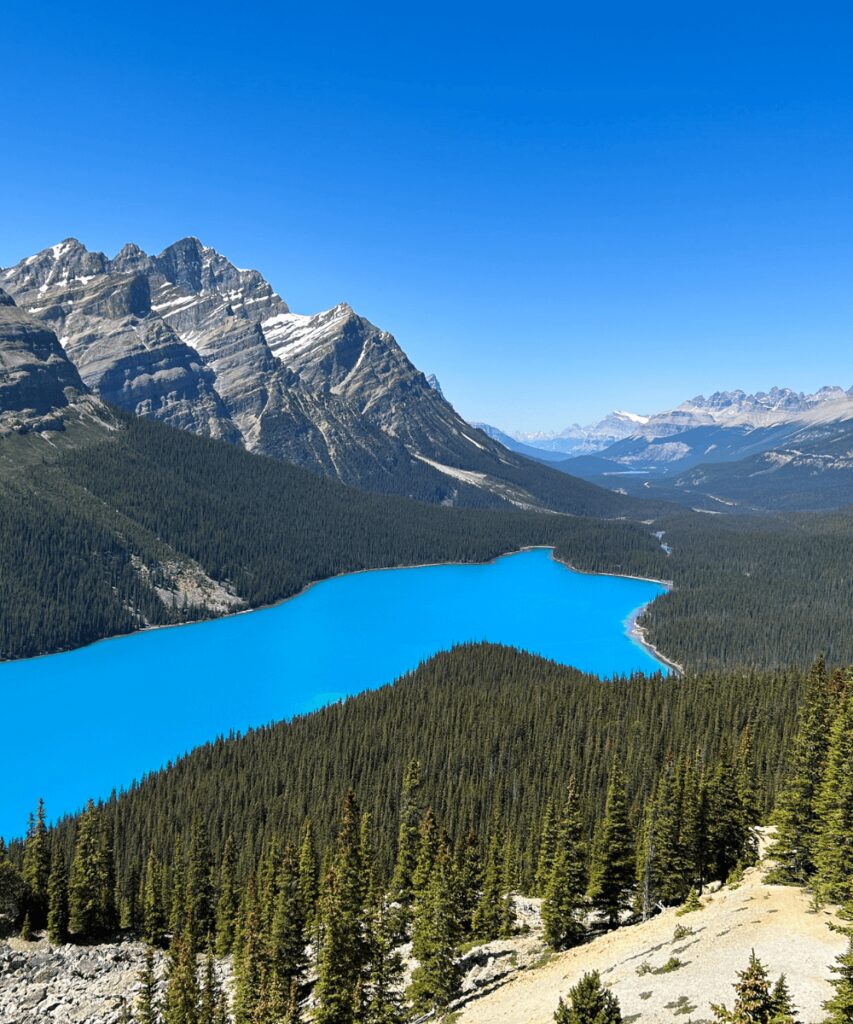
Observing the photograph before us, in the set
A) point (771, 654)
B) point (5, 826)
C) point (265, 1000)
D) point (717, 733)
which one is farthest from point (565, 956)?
point (771, 654)

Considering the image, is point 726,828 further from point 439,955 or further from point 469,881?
point 439,955

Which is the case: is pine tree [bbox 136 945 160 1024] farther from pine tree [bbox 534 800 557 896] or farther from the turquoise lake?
the turquoise lake

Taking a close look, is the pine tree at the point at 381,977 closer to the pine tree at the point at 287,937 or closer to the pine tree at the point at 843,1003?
the pine tree at the point at 287,937

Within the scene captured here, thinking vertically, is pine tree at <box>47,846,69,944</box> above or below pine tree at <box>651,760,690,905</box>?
below

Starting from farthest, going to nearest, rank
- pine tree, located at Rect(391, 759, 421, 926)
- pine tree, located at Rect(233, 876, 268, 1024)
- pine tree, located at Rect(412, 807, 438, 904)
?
pine tree, located at Rect(391, 759, 421, 926)
pine tree, located at Rect(412, 807, 438, 904)
pine tree, located at Rect(233, 876, 268, 1024)

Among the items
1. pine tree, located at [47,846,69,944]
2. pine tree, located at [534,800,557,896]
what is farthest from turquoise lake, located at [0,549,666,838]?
pine tree, located at [534,800,557,896]

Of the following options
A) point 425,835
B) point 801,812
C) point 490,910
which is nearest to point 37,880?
point 425,835

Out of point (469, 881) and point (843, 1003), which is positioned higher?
point (843, 1003)
